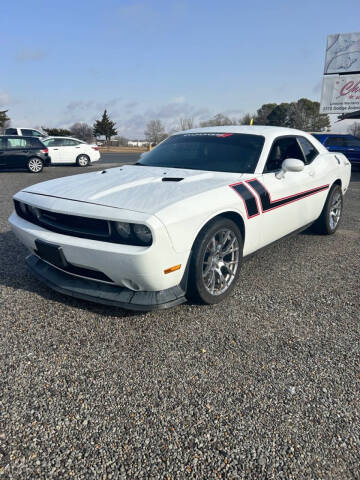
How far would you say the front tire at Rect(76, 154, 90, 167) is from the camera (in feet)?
49.0

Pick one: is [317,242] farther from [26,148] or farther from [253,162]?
[26,148]

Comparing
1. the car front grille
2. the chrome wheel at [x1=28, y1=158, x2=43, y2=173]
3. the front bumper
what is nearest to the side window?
the front bumper

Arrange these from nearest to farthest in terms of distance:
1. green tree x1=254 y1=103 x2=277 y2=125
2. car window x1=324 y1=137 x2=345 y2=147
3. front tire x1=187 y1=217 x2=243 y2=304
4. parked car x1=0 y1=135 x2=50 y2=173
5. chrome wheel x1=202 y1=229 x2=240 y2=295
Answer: front tire x1=187 y1=217 x2=243 y2=304, chrome wheel x1=202 y1=229 x2=240 y2=295, parked car x1=0 y1=135 x2=50 y2=173, car window x1=324 y1=137 x2=345 y2=147, green tree x1=254 y1=103 x2=277 y2=125

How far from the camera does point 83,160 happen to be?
1510cm

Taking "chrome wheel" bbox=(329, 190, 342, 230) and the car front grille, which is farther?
"chrome wheel" bbox=(329, 190, 342, 230)

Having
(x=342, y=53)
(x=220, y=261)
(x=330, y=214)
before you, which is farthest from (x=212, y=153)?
(x=342, y=53)

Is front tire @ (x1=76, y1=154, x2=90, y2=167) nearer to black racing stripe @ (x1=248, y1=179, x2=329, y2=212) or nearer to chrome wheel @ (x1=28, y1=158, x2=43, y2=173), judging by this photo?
chrome wheel @ (x1=28, y1=158, x2=43, y2=173)

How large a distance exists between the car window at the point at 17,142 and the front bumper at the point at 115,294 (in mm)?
11072

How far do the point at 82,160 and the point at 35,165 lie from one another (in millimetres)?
2929

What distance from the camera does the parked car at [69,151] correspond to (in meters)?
14.2

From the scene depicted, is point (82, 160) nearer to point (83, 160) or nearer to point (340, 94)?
point (83, 160)

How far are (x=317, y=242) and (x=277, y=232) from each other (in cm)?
138

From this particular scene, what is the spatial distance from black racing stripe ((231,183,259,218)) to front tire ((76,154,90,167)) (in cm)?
1327

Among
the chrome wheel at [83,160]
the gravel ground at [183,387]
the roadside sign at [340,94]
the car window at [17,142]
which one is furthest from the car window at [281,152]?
the roadside sign at [340,94]
